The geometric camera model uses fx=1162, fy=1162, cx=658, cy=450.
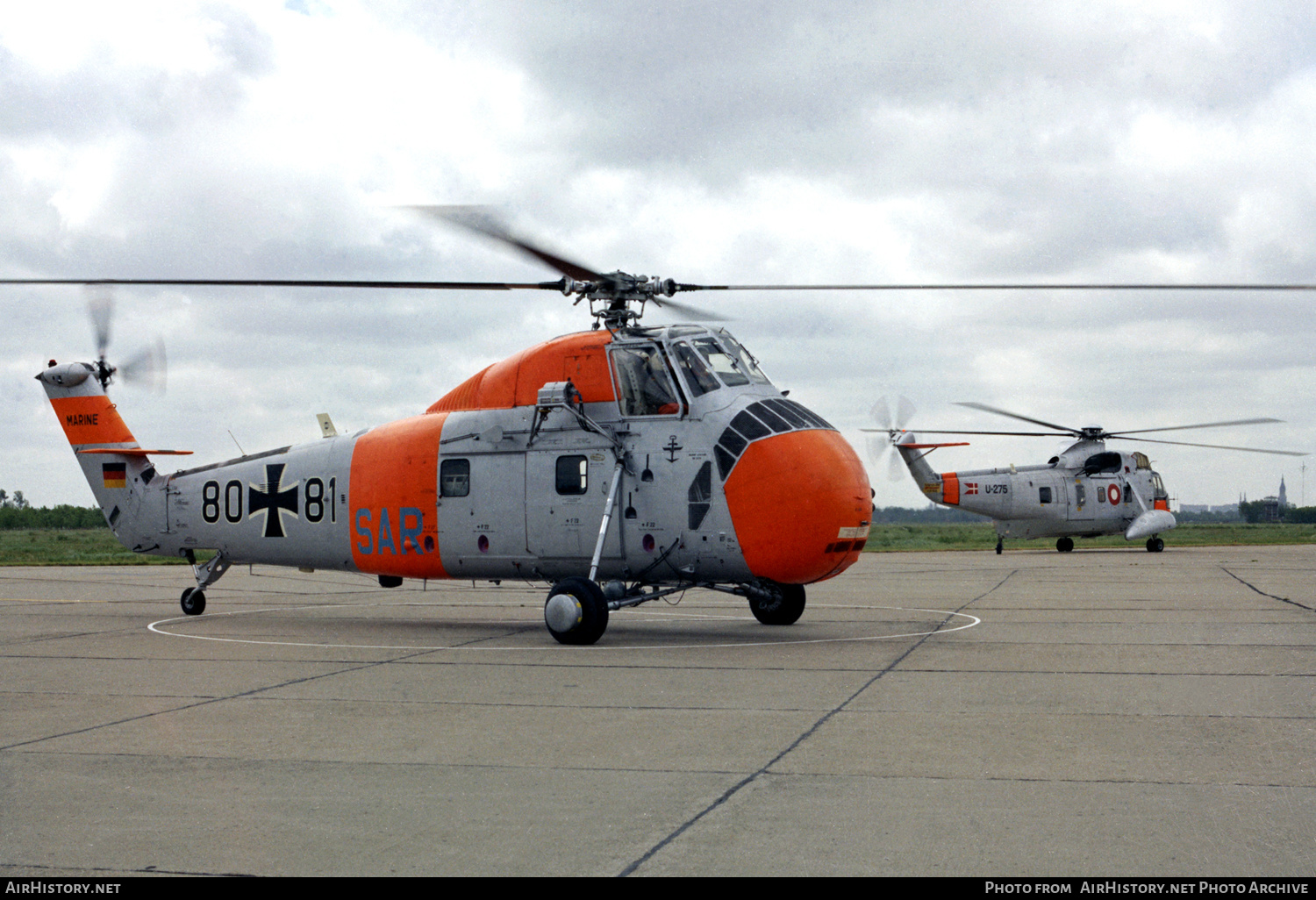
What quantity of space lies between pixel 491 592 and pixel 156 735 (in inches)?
663

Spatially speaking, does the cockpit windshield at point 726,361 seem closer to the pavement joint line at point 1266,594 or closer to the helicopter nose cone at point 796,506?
the helicopter nose cone at point 796,506

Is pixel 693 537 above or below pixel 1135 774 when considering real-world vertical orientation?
above

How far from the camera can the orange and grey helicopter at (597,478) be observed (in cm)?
1388

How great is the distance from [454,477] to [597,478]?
7.71ft

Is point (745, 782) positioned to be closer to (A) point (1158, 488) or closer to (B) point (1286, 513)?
(A) point (1158, 488)

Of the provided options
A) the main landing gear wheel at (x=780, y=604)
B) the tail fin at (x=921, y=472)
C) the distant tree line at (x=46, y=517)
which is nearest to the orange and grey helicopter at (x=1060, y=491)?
the tail fin at (x=921, y=472)

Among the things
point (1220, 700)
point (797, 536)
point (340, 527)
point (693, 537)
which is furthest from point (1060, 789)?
point (340, 527)

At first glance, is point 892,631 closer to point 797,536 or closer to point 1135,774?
point 797,536

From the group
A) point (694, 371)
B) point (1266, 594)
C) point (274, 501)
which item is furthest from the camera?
point (1266, 594)

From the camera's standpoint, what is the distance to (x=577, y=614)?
44.9ft

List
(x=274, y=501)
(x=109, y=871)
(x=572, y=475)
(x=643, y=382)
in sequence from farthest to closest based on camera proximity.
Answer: (x=274, y=501) < (x=572, y=475) < (x=643, y=382) < (x=109, y=871)

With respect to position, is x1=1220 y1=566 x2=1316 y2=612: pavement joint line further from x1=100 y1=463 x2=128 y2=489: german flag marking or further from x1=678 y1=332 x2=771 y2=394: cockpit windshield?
x1=100 y1=463 x2=128 y2=489: german flag marking

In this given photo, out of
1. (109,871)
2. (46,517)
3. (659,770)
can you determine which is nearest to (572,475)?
(659,770)
